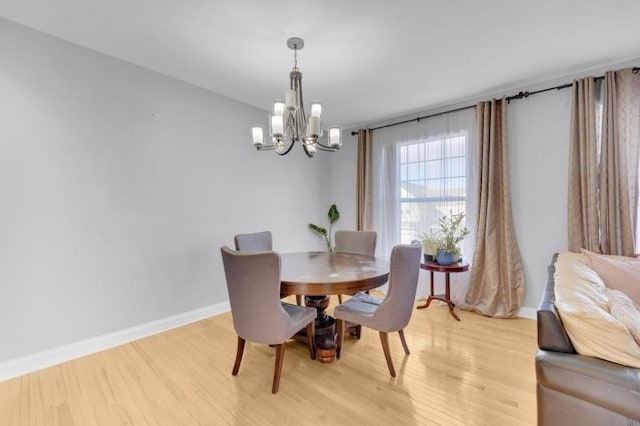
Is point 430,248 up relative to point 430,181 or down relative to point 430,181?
down

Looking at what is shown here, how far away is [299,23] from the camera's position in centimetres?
202

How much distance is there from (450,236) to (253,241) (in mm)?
2247

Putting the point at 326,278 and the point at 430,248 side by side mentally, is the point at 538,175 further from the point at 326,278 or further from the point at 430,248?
the point at 326,278

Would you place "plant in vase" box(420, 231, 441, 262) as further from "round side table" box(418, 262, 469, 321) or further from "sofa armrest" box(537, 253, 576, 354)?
"sofa armrest" box(537, 253, 576, 354)

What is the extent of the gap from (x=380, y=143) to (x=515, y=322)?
8.94ft

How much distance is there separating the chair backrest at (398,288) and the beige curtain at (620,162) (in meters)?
1.91

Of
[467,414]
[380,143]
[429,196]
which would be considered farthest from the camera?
[380,143]

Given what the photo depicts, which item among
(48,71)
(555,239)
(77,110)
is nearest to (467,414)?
(555,239)

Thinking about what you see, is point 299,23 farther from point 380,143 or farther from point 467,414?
point 467,414

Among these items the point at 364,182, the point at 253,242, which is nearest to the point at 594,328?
the point at 253,242

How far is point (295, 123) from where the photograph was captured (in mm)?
2359

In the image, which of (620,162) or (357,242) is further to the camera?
(357,242)

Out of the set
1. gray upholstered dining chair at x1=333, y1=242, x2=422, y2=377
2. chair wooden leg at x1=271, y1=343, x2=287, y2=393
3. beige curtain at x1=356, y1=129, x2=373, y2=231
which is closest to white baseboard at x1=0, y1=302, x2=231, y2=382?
chair wooden leg at x1=271, y1=343, x2=287, y2=393

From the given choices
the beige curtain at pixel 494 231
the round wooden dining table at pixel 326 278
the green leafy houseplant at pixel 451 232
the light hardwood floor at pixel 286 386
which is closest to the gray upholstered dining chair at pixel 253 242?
the round wooden dining table at pixel 326 278
